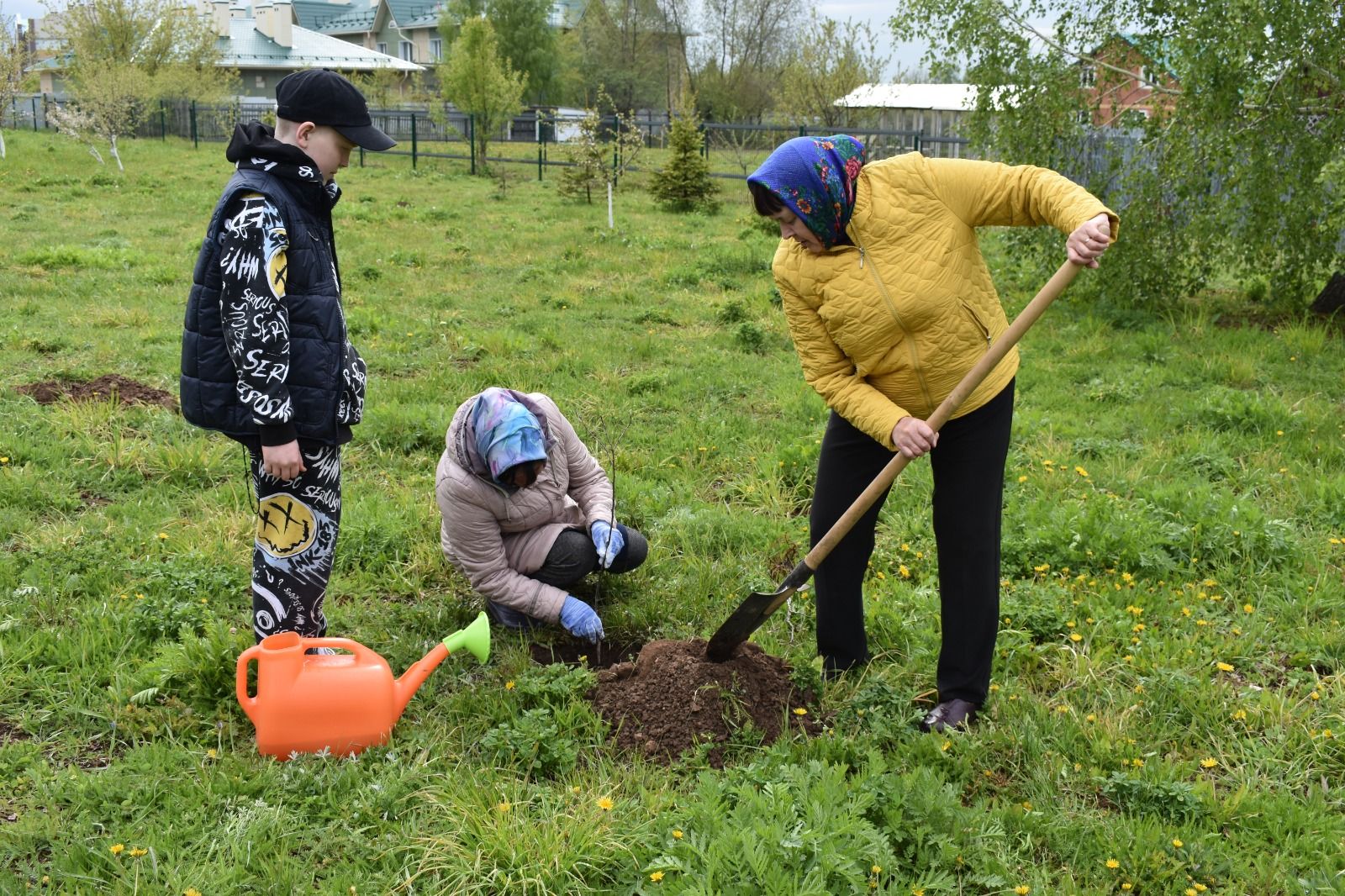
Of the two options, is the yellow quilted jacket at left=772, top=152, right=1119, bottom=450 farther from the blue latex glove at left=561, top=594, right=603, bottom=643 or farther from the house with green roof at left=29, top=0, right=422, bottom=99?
the house with green roof at left=29, top=0, right=422, bottom=99

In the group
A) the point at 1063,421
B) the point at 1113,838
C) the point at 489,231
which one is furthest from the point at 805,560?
the point at 489,231

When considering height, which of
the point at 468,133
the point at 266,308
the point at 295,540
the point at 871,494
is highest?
the point at 468,133

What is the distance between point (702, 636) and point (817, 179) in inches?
74.3

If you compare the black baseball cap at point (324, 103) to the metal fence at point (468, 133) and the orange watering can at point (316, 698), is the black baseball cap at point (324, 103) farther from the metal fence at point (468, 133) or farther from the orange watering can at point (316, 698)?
the metal fence at point (468, 133)

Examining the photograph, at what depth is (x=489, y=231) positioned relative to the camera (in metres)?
14.5

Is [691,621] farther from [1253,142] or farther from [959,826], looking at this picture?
[1253,142]

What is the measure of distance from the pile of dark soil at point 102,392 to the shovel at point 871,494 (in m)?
4.42

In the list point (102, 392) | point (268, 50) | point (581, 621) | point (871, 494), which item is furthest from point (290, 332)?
point (268, 50)

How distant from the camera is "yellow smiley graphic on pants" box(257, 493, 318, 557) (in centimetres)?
320

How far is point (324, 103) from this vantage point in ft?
9.56

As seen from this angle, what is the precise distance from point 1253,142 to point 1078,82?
1906mm

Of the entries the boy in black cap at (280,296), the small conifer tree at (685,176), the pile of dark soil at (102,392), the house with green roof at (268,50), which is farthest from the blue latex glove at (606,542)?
the house with green roof at (268,50)

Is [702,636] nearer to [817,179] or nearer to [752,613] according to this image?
[752,613]

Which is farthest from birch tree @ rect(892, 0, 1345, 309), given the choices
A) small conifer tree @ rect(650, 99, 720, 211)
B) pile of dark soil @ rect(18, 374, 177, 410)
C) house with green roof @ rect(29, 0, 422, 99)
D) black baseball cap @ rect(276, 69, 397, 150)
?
house with green roof @ rect(29, 0, 422, 99)
